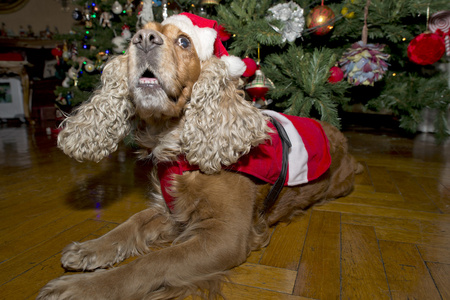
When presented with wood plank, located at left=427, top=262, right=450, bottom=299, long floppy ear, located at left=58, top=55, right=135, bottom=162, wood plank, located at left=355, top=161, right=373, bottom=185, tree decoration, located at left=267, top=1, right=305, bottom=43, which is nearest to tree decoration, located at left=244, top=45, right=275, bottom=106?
tree decoration, located at left=267, top=1, right=305, bottom=43

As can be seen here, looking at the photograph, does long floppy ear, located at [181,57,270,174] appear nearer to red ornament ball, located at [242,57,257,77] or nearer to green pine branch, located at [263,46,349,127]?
red ornament ball, located at [242,57,257,77]

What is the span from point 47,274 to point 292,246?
3.12 feet

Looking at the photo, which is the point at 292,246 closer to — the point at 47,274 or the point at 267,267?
the point at 267,267

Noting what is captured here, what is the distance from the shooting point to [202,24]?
52.4 inches

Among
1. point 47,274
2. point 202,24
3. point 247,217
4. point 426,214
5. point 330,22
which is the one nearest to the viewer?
point 47,274

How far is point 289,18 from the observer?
7.74 feet

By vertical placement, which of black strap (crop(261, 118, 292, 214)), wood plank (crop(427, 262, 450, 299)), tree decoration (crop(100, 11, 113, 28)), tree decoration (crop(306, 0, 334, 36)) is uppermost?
tree decoration (crop(100, 11, 113, 28))

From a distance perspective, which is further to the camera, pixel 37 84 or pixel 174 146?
pixel 37 84

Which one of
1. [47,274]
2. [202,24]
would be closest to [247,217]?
[47,274]

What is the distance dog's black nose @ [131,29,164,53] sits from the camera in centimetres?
108

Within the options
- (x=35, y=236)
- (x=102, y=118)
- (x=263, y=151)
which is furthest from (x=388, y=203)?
(x=35, y=236)

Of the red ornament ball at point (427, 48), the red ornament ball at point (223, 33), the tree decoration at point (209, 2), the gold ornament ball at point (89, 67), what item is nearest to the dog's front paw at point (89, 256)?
the red ornament ball at point (223, 33)

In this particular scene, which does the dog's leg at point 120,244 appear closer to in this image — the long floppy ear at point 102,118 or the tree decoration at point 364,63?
the long floppy ear at point 102,118

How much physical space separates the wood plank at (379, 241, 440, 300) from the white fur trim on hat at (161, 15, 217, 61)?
1.10 meters
